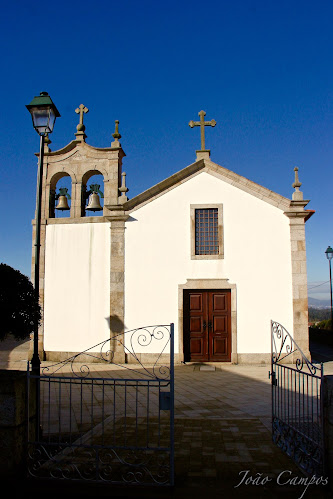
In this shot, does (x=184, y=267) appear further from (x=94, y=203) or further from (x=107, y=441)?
(x=107, y=441)

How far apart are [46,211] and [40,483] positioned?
37.1 feet

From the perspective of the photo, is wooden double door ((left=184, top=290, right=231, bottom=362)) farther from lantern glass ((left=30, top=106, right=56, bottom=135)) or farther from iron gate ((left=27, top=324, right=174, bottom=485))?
lantern glass ((left=30, top=106, right=56, bottom=135))

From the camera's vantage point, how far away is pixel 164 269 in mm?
13617

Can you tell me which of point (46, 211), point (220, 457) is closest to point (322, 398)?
point (220, 457)

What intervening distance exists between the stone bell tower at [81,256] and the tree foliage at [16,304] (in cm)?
828

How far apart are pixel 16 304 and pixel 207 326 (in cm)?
917

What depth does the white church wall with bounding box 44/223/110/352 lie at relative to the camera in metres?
13.6

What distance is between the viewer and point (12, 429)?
14.0 feet

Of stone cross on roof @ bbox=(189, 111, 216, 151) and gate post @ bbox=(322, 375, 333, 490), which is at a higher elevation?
stone cross on roof @ bbox=(189, 111, 216, 151)

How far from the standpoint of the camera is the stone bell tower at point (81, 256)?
13601 mm

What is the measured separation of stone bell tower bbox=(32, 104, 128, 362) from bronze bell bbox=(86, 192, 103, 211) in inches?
1.9

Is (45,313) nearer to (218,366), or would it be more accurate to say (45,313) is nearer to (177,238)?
(177,238)

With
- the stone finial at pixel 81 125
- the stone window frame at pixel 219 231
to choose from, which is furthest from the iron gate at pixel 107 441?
the stone finial at pixel 81 125

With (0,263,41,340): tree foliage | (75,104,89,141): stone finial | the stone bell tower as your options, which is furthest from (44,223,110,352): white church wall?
(0,263,41,340): tree foliage
